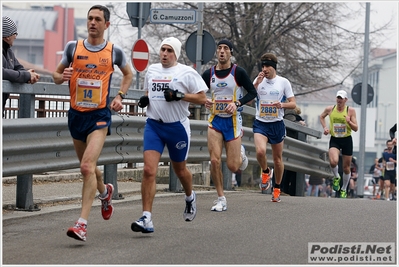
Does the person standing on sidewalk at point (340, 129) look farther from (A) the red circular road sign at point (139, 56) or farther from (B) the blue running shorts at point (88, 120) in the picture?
(B) the blue running shorts at point (88, 120)

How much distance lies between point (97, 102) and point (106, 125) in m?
0.22

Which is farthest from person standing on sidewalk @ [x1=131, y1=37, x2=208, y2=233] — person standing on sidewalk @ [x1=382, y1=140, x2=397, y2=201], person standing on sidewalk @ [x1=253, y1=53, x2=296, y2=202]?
person standing on sidewalk @ [x1=382, y1=140, x2=397, y2=201]

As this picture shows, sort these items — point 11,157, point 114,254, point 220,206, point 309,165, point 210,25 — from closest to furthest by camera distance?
point 114,254 < point 11,157 < point 220,206 < point 309,165 < point 210,25

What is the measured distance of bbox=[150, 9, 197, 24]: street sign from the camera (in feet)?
60.0

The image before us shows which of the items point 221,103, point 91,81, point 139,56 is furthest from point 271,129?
point 139,56

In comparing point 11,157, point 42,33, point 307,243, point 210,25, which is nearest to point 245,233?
point 307,243

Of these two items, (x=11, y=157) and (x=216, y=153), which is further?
(x=216, y=153)

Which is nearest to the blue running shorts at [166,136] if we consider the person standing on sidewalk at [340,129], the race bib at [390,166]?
the person standing on sidewalk at [340,129]

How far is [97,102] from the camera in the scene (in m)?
8.90

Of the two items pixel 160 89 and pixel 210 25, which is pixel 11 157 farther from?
pixel 210 25

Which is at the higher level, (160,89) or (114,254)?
(160,89)

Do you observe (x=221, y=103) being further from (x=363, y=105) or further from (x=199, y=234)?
(x=363, y=105)

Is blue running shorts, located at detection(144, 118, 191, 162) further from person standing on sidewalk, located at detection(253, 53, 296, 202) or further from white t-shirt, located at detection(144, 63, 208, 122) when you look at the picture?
person standing on sidewalk, located at detection(253, 53, 296, 202)

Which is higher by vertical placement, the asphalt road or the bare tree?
the bare tree
